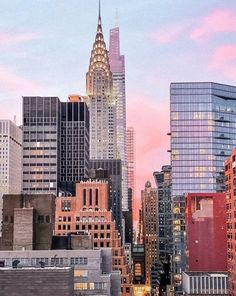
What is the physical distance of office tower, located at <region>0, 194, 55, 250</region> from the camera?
157 meters

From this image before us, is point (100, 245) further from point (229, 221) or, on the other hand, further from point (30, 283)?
point (30, 283)

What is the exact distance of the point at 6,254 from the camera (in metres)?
144

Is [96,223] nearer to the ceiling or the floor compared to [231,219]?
nearer to the floor

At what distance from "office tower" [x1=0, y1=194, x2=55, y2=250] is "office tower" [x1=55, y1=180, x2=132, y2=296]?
24.1m

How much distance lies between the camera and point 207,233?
194625 millimetres

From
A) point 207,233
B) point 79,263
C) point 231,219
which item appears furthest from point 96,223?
point 79,263

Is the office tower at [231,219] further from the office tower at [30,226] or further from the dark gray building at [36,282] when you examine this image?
the dark gray building at [36,282]

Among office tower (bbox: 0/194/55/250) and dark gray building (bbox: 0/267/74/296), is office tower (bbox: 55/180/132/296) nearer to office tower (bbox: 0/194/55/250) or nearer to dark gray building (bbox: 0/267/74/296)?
office tower (bbox: 0/194/55/250)

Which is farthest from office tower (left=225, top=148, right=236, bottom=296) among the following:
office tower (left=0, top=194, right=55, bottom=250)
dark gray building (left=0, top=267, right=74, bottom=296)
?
dark gray building (left=0, top=267, right=74, bottom=296)

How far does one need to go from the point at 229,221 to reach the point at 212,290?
2050 centimetres

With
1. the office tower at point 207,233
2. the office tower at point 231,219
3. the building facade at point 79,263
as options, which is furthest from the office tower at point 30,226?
the office tower at point 207,233

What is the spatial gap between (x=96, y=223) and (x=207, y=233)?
3524 cm

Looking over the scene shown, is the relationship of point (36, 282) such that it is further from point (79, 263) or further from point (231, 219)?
point (231, 219)

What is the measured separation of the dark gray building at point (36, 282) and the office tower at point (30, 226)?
40565 mm
